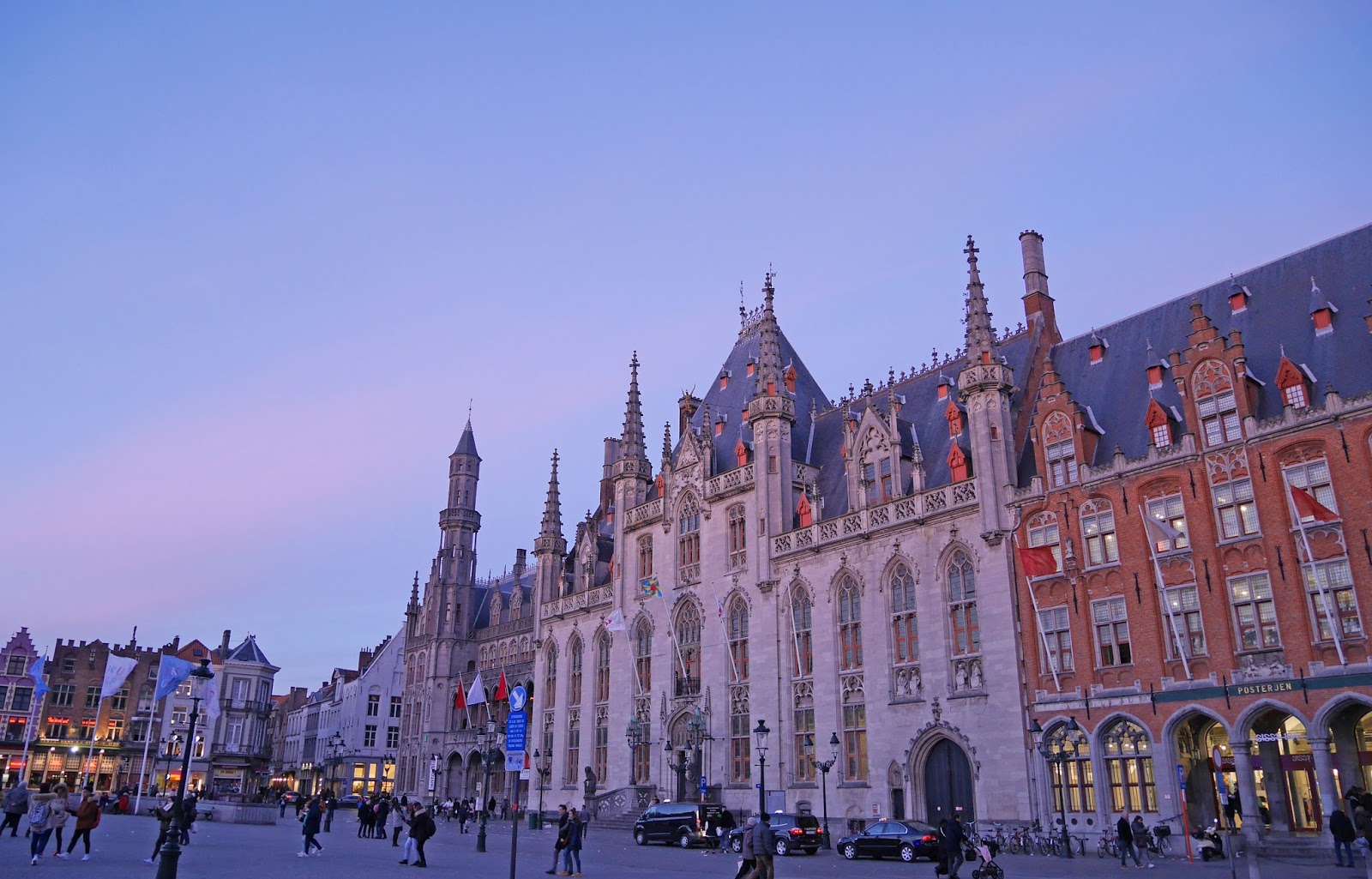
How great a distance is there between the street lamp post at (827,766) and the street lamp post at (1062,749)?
26.7 feet

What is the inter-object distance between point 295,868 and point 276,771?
10549 centimetres

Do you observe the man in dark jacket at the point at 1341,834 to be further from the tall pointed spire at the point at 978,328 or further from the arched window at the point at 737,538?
the arched window at the point at 737,538

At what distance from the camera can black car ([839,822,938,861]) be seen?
3225cm

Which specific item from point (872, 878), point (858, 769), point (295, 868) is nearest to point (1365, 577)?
point (872, 878)

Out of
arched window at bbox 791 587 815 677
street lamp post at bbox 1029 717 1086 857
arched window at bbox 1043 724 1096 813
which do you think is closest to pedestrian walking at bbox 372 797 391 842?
arched window at bbox 791 587 815 677

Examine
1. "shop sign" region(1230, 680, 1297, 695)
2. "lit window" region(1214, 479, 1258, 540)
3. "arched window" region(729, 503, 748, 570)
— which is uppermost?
"arched window" region(729, 503, 748, 570)

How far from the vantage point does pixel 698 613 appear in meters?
52.7

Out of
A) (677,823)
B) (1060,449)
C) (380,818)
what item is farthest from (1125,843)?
(380,818)

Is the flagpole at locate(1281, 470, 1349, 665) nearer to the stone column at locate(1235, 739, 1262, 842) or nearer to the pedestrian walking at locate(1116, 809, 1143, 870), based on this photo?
the stone column at locate(1235, 739, 1262, 842)

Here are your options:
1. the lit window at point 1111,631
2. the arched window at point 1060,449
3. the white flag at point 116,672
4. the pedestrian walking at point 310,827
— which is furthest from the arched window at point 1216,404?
the white flag at point 116,672

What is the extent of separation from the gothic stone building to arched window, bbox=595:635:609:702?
111 mm

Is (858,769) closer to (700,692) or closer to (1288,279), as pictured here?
(700,692)

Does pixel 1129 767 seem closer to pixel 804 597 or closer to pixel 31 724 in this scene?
pixel 804 597

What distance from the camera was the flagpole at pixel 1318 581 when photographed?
95.7ft
